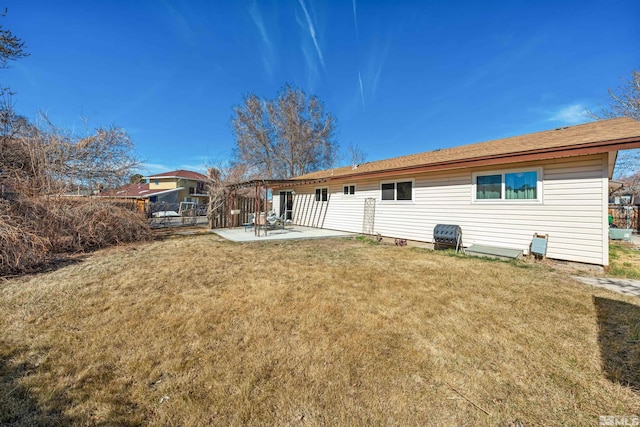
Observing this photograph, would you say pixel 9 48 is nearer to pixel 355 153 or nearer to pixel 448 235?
pixel 448 235

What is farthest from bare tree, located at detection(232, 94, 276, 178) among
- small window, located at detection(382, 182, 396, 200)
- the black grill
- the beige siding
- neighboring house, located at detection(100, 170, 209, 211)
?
the black grill

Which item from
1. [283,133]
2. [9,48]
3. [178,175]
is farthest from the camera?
[178,175]

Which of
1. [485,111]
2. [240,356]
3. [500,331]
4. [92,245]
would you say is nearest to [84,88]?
[92,245]

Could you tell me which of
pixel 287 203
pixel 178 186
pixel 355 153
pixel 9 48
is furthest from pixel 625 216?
pixel 178 186

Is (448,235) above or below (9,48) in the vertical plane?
below

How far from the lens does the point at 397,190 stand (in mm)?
9055

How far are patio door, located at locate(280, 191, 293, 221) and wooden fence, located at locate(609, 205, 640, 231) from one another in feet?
55.7

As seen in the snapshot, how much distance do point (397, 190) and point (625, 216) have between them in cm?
1337

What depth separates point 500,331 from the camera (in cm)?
278

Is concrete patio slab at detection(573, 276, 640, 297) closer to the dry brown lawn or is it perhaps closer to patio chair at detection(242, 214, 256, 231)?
the dry brown lawn

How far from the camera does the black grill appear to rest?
704 centimetres

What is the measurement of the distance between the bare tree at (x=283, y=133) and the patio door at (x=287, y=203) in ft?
28.1

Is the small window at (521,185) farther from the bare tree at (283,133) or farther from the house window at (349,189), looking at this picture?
the bare tree at (283,133)

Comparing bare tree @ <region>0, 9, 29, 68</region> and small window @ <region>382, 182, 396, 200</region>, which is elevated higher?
bare tree @ <region>0, 9, 29, 68</region>
